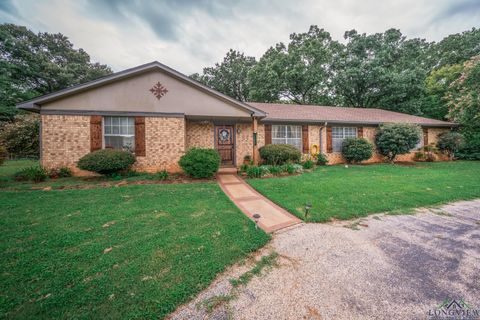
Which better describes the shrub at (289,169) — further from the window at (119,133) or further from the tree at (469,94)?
the tree at (469,94)

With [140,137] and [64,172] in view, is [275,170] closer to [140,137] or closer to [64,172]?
[140,137]

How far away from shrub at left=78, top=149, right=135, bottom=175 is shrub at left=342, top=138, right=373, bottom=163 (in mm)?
11720

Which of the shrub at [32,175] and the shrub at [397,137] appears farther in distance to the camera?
the shrub at [397,137]

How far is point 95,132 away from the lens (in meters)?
7.71

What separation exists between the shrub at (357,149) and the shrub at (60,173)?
46.6 ft

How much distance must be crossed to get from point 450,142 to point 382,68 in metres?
8.45

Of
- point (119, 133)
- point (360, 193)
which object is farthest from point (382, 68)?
point (119, 133)

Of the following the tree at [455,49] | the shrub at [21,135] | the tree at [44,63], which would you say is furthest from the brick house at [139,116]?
the tree at [455,49]

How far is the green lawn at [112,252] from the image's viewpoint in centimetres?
178

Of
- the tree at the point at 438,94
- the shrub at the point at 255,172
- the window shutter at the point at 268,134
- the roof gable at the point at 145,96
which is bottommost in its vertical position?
the shrub at the point at 255,172

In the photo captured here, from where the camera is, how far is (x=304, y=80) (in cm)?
1894

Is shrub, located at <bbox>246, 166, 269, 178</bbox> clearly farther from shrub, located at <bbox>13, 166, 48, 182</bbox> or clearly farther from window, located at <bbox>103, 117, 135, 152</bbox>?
shrub, located at <bbox>13, 166, 48, 182</bbox>

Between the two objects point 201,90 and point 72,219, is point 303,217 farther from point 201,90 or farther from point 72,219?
point 201,90

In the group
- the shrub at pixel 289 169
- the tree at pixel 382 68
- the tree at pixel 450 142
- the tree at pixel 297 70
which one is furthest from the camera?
the tree at pixel 297 70
